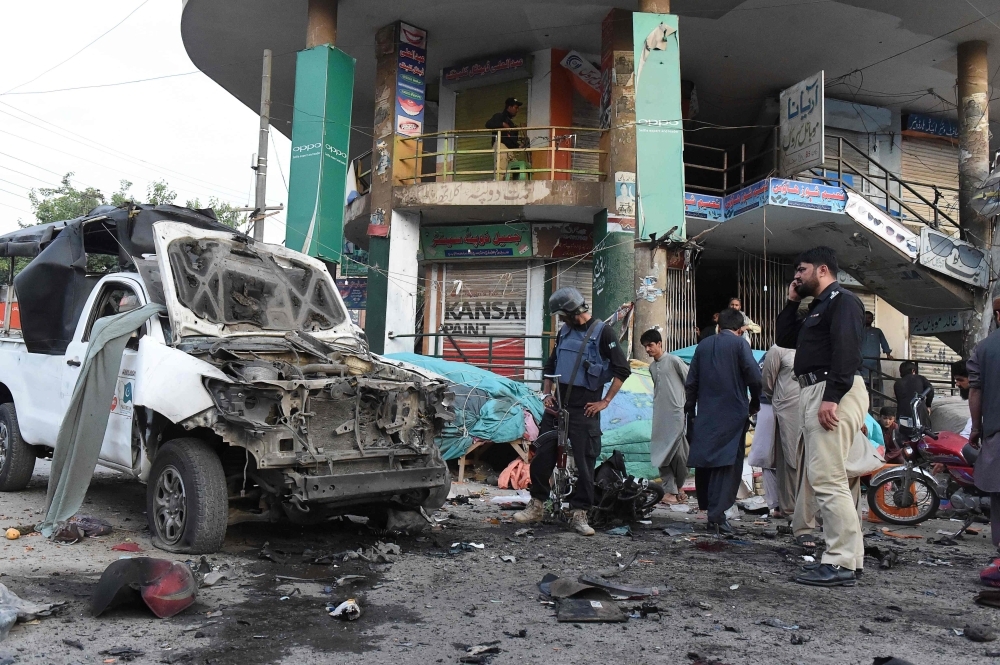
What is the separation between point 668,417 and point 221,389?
14.3 ft

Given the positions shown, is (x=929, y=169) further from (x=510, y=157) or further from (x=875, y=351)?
(x=510, y=157)

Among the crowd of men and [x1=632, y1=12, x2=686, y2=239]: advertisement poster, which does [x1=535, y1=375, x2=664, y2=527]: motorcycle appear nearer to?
the crowd of men

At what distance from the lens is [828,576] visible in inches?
171

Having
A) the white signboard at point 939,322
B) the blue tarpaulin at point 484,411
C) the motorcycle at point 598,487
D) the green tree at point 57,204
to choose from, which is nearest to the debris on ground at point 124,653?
the motorcycle at point 598,487

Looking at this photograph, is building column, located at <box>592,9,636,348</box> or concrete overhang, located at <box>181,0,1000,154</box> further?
concrete overhang, located at <box>181,0,1000,154</box>

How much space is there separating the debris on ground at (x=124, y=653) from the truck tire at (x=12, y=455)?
4294 millimetres

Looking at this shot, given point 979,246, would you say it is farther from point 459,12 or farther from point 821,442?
point 821,442

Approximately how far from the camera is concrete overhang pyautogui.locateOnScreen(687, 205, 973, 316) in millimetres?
14016

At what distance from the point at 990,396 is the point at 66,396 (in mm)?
6466

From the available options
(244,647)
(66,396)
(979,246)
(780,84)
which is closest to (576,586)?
(244,647)

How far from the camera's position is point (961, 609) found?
398 cm

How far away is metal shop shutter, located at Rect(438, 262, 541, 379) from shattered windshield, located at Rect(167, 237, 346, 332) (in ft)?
30.8

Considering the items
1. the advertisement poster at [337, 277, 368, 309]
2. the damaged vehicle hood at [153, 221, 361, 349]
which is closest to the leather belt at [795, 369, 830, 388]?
the damaged vehicle hood at [153, 221, 361, 349]

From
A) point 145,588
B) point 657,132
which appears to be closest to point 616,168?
point 657,132
